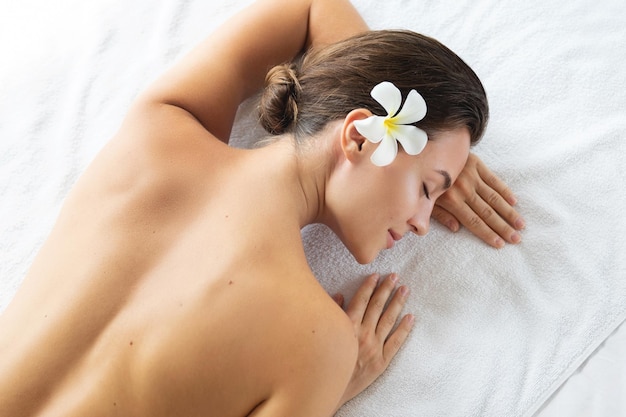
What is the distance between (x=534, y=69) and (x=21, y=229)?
1.23 meters

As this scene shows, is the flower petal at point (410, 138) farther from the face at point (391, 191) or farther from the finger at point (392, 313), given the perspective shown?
the finger at point (392, 313)

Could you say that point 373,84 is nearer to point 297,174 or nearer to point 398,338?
point 297,174

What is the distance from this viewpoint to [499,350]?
149cm

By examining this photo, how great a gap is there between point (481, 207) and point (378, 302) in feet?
1.02

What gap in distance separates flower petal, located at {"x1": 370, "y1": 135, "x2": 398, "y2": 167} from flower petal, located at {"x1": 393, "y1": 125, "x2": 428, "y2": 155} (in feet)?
0.06

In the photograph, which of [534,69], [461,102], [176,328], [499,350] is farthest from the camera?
[534,69]

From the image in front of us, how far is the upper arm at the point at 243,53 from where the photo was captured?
1.54 m

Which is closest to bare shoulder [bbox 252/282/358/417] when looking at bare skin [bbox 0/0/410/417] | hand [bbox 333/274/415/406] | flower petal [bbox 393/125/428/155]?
bare skin [bbox 0/0/410/417]

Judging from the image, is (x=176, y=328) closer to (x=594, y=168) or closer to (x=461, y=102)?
(x=461, y=102)

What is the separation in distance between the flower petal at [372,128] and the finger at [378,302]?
0.38 metres

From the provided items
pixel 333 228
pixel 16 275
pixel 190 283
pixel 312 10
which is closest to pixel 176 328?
pixel 190 283

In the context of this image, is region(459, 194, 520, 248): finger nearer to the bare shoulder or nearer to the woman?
the woman

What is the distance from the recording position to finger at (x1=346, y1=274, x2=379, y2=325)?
59.7 inches

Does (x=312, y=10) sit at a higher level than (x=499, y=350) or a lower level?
higher
